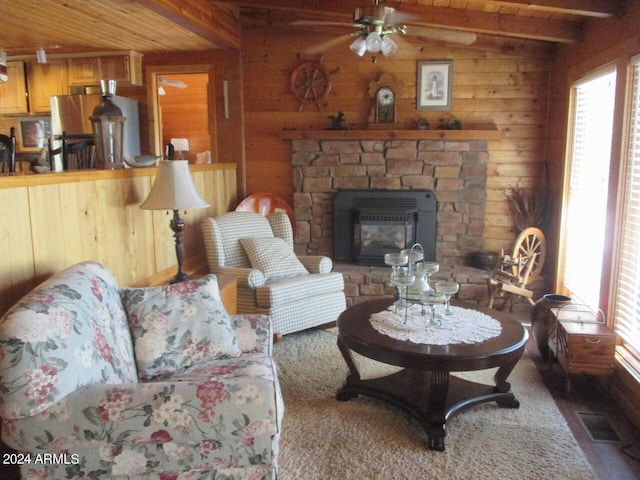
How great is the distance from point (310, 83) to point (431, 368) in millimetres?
3564

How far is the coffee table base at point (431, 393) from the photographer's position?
2.59 meters

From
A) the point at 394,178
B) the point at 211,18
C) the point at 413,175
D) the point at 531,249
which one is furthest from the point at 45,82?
the point at 531,249

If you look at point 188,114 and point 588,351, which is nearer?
point 588,351

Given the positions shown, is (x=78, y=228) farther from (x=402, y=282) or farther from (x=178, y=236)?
(x=402, y=282)

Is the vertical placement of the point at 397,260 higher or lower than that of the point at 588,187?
lower

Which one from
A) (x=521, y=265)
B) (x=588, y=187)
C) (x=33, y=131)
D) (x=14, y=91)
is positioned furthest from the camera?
(x=33, y=131)

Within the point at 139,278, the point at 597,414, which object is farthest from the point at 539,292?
the point at 139,278

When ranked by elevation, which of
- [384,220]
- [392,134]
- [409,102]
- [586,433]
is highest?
[409,102]

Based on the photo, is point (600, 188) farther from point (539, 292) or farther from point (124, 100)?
point (124, 100)

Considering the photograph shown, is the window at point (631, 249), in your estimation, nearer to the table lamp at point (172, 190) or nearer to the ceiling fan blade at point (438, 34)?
the ceiling fan blade at point (438, 34)

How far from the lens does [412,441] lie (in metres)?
2.59

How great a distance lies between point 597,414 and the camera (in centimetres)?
289

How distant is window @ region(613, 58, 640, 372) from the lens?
Answer: 9.87ft

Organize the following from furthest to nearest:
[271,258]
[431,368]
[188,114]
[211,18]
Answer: [188,114]
[211,18]
[271,258]
[431,368]
